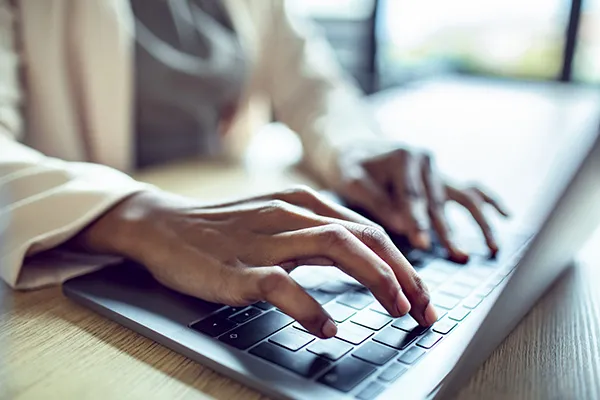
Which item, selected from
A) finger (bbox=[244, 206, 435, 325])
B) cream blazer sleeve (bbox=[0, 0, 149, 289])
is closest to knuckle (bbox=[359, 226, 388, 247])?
finger (bbox=[244, 206, 435, 325])

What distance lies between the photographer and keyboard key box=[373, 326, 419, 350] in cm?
41

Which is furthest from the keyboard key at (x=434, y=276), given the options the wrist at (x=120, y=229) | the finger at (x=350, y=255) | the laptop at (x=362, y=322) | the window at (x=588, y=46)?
the window at (x=588, y=46)

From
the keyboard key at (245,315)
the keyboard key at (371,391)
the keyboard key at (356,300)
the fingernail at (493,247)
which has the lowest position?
the fingernail at (493,247)

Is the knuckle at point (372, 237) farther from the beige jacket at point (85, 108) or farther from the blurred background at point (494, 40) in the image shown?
the blurred background at point (494, 40)

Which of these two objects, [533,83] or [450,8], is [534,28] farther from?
[533,83]

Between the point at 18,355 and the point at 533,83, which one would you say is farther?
the point at 533,83

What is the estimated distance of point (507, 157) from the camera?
101 cm

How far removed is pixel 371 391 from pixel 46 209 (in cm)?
32

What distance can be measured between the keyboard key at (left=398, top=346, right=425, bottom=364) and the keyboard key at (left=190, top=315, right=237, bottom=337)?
0.11 metres

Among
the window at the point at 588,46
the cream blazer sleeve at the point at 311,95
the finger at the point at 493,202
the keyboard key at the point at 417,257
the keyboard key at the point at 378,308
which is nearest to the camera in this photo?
the keyboard key at the point at 378,308

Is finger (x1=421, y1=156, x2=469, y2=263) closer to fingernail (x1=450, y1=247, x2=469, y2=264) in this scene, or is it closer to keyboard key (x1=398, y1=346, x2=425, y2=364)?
fingernail (x1=450, y1=247, x2=469, y2=264)

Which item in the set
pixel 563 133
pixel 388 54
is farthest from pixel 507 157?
pixel 388 54

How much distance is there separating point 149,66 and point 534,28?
1797 mm

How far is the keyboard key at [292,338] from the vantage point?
40 centimetres
